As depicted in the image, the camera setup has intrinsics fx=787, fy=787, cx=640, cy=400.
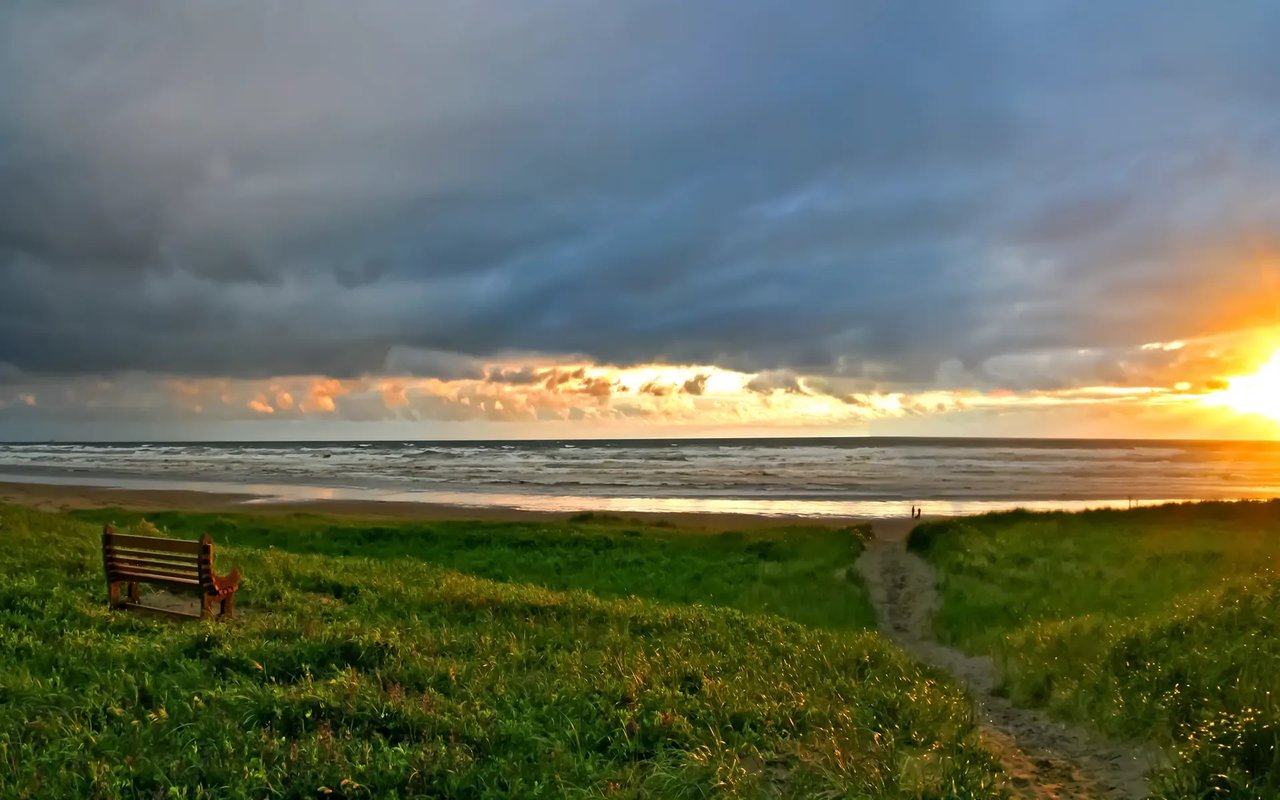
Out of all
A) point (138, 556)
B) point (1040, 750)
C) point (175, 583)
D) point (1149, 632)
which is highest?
point (138, 556)

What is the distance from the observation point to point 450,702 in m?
7.29

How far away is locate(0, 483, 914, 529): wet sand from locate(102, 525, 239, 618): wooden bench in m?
25.3

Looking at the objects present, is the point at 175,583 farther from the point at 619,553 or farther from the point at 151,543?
the point at 619,553

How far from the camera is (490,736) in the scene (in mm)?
6570

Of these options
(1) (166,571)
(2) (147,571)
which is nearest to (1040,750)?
(1) (166,571)

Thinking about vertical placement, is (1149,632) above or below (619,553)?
above

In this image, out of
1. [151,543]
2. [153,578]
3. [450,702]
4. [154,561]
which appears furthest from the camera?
[154,561]

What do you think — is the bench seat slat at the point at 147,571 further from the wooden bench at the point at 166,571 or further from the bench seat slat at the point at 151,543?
the bench seat slat at the point at 151,543

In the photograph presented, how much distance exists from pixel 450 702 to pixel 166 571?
629 cm

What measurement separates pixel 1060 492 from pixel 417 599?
53801mm

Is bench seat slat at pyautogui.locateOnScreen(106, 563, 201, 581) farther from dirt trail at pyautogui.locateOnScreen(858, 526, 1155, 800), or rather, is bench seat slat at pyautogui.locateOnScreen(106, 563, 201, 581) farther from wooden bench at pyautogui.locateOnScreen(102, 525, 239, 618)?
dirt trail at pyautogui.locateOnScreen(858, 526, 1155, 800)

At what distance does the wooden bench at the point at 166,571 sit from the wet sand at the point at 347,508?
83.1 feet

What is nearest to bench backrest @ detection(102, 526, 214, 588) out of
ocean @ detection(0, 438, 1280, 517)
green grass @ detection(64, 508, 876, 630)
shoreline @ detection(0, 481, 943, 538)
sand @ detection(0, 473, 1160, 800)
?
sand @ detection(0, 473, 1160, 800)

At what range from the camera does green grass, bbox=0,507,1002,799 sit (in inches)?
233
